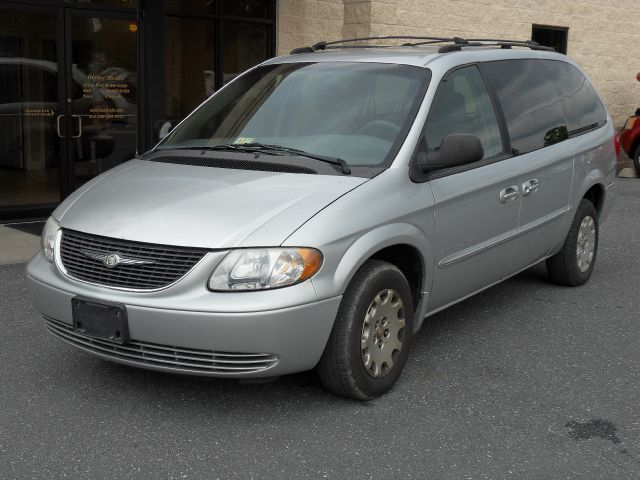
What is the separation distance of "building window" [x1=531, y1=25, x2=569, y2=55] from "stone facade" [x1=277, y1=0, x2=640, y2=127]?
117 millimetres

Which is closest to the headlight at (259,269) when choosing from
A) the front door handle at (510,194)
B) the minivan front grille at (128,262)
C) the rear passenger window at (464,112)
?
the minivan front grille at (128,262)

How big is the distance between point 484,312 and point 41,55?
234 inches

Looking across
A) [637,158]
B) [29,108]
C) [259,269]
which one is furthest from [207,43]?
[637,158]

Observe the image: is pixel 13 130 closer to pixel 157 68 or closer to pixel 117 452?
pixel 157 68

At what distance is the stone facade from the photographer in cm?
1144

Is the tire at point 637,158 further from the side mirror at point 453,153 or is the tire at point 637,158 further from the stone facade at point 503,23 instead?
the side mirror at point 453,153

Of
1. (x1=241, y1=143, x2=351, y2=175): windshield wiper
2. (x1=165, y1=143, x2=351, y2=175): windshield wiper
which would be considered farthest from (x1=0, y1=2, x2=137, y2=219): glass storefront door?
(x1=241, y1=143, x2=351, y2=175): windshield wiper

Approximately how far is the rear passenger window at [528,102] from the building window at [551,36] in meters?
8.82

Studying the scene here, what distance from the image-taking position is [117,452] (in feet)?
12.2

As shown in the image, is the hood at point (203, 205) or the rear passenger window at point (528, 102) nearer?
the hood at point (203, 205)

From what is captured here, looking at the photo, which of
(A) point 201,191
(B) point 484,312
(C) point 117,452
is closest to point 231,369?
(C) point 117,452

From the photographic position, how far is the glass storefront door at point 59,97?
9242 mm

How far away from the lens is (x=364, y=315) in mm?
4074

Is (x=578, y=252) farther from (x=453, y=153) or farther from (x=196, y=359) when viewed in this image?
(x=196, y=359)
